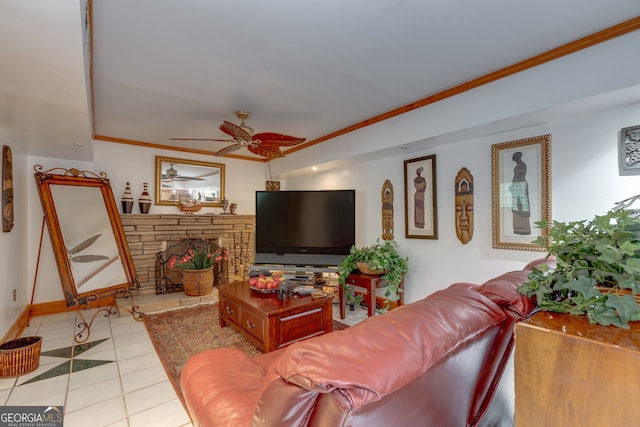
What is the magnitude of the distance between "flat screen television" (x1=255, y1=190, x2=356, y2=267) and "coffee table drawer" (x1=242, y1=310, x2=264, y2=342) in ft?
4.03

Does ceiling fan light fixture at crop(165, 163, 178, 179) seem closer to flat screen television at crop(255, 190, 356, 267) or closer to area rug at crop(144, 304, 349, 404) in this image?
flat screen television at crop(255, 190, 356, 267)

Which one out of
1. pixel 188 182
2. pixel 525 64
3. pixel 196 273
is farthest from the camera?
pixel 188 182

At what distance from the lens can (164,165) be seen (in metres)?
4.50

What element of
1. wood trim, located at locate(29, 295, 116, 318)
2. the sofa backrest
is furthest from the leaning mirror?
the sofa backrest

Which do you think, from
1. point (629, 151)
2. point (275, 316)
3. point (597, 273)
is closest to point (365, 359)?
point (597, 273)

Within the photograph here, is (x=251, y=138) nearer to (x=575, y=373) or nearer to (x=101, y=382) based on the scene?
(x=101, y=382)

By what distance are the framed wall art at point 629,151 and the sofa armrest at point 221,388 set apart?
2716mm

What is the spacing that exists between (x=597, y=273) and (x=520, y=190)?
2144mm

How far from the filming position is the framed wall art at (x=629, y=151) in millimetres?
2012

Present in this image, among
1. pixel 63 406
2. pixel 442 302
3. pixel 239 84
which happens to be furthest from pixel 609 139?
pixel 63 406

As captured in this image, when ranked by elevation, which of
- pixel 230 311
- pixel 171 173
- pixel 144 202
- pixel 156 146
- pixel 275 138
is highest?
pixel 156 146

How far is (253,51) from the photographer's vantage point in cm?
202

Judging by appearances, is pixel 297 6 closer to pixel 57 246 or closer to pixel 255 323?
pixel 255 323

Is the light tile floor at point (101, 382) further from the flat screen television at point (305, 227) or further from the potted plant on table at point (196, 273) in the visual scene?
the flat screen television at point (305, 227)
